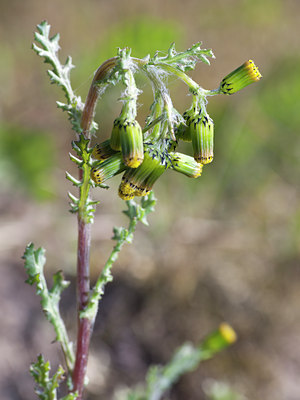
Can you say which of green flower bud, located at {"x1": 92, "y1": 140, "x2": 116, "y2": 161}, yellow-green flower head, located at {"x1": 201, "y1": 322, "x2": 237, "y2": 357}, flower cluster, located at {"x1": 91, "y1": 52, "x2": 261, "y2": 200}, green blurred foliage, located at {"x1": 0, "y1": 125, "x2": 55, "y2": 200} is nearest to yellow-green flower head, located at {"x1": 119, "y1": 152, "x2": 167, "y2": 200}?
flower cluster, located at {"x1": 91, "y1": 52, "x2": 261, "y2": 200}

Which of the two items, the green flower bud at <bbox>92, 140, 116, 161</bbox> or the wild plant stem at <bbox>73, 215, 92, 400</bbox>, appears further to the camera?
the wild plant stem at <bbox>73, 215, 92, 400</bbox>

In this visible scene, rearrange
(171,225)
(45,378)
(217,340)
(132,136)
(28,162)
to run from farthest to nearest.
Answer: (28,162) < (171,225) < (217,340) < (45,378) < (132,136)

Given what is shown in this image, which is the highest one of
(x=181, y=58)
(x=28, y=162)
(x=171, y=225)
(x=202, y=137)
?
(x=28, y=162)

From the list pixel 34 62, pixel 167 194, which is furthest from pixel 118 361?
pixel 34 62

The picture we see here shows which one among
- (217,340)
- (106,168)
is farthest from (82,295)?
(217,340)

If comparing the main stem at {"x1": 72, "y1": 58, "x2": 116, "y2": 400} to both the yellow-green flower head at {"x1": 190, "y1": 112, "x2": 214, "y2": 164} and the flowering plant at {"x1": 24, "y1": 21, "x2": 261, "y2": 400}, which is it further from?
the yellow-green flower head at {"x1": 190, "y1": 112, "x2": 214, "y2": 164}

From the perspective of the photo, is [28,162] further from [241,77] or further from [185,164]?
[241,77]

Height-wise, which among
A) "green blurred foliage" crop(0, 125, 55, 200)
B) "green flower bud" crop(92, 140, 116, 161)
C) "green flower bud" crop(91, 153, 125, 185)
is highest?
"green blurred foliage" crop(0, 125, 55, 200)

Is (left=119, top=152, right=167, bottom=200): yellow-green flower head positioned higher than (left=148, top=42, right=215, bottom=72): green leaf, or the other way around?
(left=148, top=42, right=215, bottom=72): green leaf
